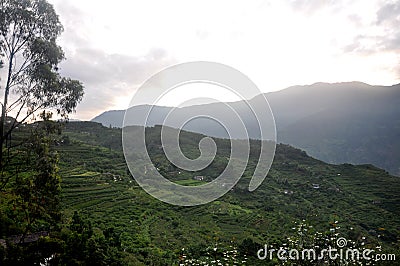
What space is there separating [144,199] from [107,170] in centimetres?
1136

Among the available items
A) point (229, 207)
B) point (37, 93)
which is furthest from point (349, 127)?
point (37, 93)

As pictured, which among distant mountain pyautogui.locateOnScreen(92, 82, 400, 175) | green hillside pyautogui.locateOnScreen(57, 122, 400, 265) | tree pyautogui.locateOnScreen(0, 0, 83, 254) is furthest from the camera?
distant mountain pyautogui.locateOnScreen(92, 82, 400, 175)

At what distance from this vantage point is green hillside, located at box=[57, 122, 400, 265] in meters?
20.2

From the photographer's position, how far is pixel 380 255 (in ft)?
22.8

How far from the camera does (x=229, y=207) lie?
3509cm

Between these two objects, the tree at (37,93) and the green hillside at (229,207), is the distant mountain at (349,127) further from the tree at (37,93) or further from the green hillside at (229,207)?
the tree at (37,93)

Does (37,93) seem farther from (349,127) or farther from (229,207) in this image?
(349,127)

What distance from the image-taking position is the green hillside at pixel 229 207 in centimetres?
2019

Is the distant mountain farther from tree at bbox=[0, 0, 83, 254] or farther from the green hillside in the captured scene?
tree at bbox=[0, 0, 83, 254]

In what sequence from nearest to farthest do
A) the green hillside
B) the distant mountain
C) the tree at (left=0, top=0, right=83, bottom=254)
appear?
the tree at (left=0, top=0, right=83, bottom=254) < the green hillside < the distant mountain

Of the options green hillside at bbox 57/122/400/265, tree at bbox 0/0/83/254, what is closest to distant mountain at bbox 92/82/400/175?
green hillside at bbox 57/122/400/265

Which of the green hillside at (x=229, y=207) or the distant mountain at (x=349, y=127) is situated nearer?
the green hillside at (x=229, y=207)

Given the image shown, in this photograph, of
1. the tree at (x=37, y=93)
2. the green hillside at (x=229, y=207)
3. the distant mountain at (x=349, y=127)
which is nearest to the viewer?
the tree at (x=37, y=93)

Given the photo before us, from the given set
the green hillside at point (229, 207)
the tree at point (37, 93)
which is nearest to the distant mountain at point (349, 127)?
the green hillside at point (229, 207)
